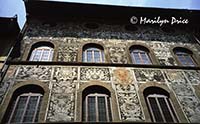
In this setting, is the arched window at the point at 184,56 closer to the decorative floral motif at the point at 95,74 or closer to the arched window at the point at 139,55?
the arched window at the point at 139,55

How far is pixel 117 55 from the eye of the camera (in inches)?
388

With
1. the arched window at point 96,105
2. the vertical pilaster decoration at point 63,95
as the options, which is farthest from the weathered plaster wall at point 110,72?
the arched window at point 96,105

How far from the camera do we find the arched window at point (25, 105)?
22.7 feet

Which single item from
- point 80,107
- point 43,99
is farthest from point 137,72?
point 43,99

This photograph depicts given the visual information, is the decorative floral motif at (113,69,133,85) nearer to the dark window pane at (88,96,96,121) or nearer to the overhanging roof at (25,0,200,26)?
the dark window pane at (88,96,96,121)

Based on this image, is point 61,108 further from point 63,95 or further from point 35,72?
point 35,72

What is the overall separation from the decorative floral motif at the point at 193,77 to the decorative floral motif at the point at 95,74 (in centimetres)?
331

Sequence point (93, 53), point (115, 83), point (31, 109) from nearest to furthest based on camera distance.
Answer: point (31, 109) < point (115, 83) < point (93, 53)

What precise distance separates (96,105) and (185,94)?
132 inches

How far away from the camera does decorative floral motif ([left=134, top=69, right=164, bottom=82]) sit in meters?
8.72

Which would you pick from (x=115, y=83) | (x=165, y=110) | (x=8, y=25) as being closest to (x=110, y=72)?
(x=115, y=83)

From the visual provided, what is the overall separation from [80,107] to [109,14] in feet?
21.0

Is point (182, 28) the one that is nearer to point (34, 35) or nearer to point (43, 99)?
point (34, 35)

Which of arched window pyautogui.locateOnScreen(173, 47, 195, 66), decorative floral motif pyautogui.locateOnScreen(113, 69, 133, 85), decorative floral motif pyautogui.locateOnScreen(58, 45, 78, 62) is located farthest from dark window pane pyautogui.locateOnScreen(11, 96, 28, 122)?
arched window pyautogui.locateOnScreen(173, 47, 195, 66)
